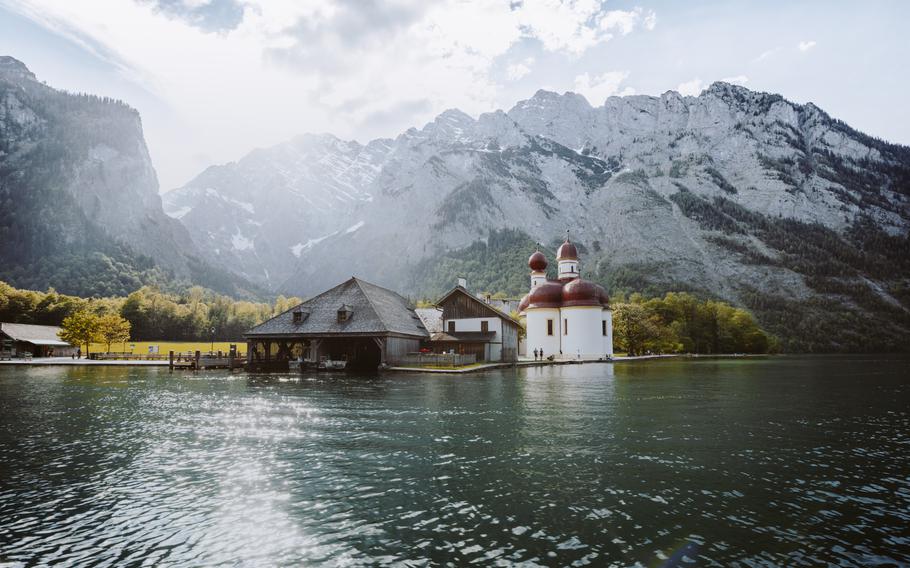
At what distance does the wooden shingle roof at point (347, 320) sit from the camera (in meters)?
49.8

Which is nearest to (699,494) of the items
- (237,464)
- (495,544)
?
(495,544)

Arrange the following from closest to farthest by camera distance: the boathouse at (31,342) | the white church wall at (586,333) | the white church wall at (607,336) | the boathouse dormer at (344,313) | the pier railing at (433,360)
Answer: the boathouse dormer at (344,313)
the pier railing at (433,360)
the white church wall at (586,333)
the white church wall at (607,336)
the boathouse at (31,342)

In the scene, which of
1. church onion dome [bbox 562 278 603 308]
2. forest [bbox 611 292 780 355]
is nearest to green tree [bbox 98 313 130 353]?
church onion dome [bbox 562 278 603 308]

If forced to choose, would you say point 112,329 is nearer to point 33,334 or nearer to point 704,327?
point 33,334

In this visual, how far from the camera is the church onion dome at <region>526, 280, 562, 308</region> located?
267 feet

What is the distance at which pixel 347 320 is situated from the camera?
5103 cm

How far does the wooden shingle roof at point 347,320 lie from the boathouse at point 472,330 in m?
5.01

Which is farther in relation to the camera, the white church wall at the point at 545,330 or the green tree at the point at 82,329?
the white church wall at the point at 545,330

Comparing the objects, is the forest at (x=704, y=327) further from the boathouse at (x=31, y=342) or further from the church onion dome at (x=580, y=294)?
the boathouse at (x=31, y=342)

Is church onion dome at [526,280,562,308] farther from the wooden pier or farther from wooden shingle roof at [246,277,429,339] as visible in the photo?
the wooden pier

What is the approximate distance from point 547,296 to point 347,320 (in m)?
39.9

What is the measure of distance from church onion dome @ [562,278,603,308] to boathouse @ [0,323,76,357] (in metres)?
80.4

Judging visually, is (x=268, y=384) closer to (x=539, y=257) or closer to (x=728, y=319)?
(x=539, y=257)

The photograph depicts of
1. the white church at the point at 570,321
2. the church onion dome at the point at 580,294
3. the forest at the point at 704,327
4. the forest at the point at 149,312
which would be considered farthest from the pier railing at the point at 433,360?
the forest at the point at 704,327
